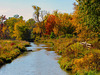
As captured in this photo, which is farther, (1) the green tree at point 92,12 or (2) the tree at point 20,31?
(2) the tree at point 20,31

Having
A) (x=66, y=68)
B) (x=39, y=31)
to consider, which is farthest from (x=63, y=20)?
(x=66, y=68)

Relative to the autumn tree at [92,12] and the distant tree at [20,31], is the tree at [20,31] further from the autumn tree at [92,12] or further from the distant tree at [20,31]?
the autumn tree at [92,12]

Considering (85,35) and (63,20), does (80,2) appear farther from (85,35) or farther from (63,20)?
(63,20)

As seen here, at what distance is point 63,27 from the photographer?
63000 millimetres

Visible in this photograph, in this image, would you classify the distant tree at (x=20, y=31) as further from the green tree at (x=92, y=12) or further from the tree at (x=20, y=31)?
the green tree at (x=92, y=12)

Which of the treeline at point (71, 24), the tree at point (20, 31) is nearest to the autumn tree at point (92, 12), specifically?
the treeline at point (71, 24)

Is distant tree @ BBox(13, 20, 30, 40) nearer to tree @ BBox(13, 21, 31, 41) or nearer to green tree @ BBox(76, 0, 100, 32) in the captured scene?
tree @ BBox(13, 21, 31, 41)

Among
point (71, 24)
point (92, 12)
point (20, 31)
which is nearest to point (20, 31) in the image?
point (20, 31)

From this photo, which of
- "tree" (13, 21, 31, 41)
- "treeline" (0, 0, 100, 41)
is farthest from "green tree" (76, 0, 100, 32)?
"tree" (13, 21, 31, 41)

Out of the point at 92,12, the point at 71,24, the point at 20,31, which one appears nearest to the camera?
the point at 92,12

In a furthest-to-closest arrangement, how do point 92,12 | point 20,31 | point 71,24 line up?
point 20,31
point 71,24
point 92,12

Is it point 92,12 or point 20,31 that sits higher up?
point 92,12

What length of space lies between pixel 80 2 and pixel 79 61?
9.94 metres

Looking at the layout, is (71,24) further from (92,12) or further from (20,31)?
(92,12)
